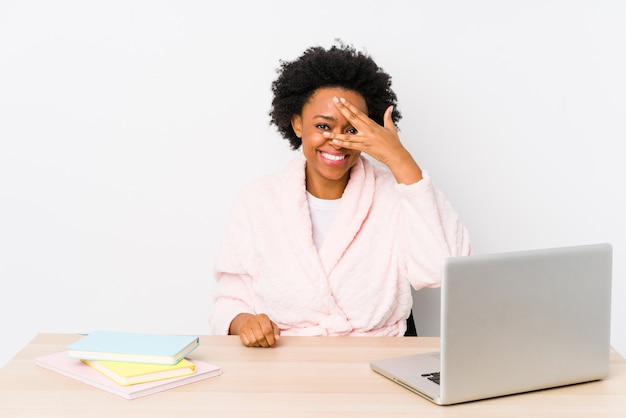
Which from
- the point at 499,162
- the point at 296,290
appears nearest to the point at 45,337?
the point at 296,290

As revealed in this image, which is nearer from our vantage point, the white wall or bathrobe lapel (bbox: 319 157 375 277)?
bathrobe lapel (bbox: 319 157 375 277)

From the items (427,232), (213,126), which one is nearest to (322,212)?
(427,232)

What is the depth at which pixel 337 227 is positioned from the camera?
90.2 inches

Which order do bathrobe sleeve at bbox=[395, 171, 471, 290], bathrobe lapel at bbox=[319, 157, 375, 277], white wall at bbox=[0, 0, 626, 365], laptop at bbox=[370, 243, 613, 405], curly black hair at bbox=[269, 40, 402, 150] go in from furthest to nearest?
1. white wall at bbox=[0, 0, 626, 365]
2. curly black hair at bbox=[269, 40, 402, 150]
3. bathrobe lapel at bbox=[319, 157, 375, 277]
4. bathrobe sleeve at bbox=[395, 171, 471, 290]
5. laptop at bbox=[370, 243, 613, 405]

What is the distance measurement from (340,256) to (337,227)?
3.3 inches

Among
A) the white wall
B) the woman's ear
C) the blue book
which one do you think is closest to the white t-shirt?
the woman's ear

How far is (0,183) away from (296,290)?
1.36 meters

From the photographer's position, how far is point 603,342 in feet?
5.22

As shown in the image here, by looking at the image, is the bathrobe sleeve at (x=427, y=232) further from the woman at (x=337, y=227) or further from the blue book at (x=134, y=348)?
the blue book at (x=134, y=348)

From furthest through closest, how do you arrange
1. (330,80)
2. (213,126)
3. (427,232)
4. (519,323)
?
1. (213,126)
2. (330,80)
3. (427,232)
4. (519,323)

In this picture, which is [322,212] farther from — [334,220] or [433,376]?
[433,376]

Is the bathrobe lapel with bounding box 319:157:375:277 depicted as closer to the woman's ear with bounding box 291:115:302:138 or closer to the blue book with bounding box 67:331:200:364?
the woman's ear with bounding box 291:115:302:138

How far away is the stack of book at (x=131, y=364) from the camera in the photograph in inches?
60.6

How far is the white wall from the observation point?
2.90 m
